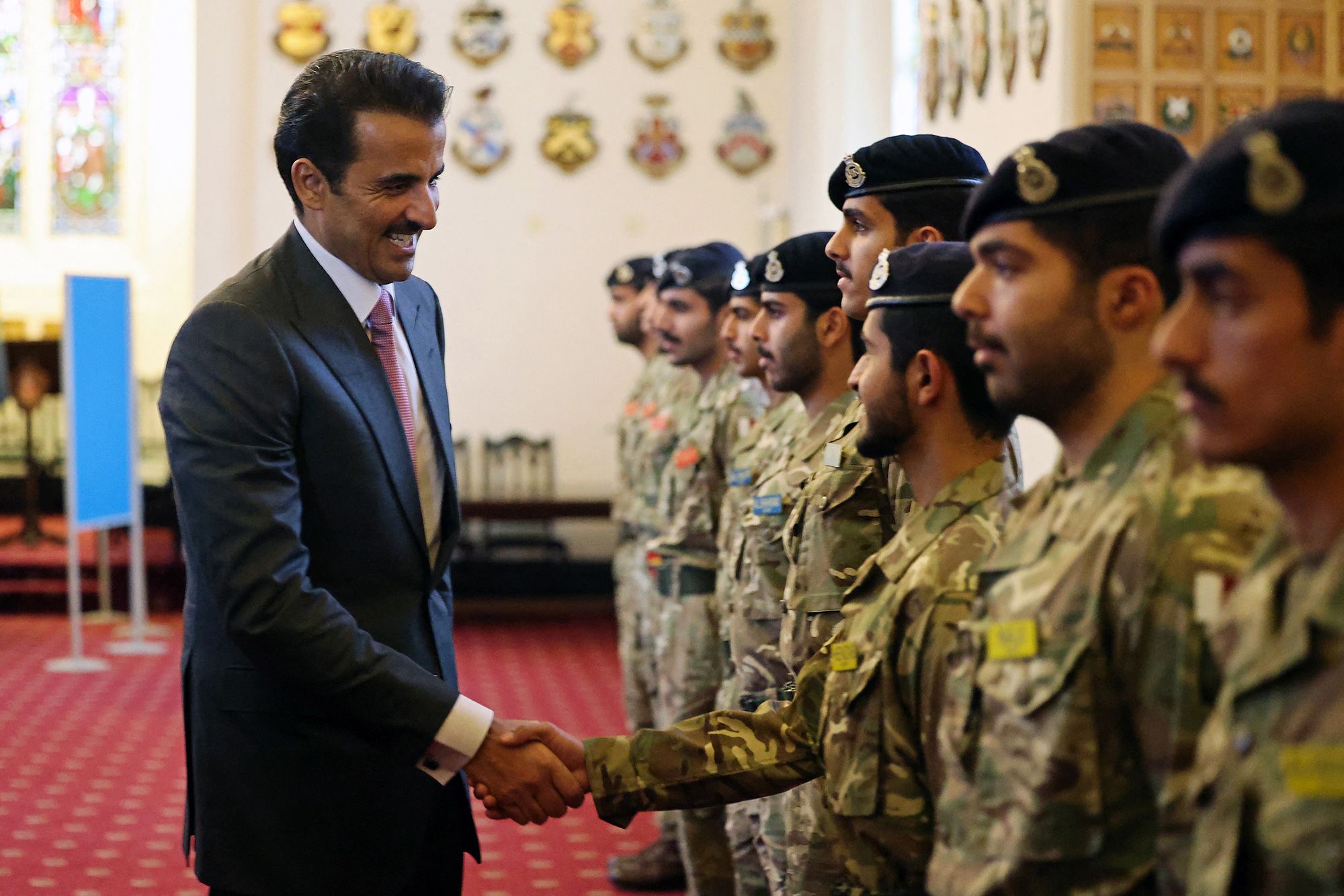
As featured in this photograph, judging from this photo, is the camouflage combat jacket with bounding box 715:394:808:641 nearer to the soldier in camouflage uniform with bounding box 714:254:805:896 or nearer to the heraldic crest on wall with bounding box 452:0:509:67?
the soldier in camouflage uniform with bounding box 714:254:805:896

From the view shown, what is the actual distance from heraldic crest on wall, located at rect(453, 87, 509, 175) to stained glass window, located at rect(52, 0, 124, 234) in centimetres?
296

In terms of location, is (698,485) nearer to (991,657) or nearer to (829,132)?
(991,657)

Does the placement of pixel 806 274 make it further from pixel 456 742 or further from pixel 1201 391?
pixel 1201 391

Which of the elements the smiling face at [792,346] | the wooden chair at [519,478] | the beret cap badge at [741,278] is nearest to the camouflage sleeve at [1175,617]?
the smiling face at [792,346]

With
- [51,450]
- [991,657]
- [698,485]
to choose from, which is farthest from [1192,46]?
[51,450]

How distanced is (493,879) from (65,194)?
9.04 metres

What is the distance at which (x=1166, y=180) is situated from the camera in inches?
63.2

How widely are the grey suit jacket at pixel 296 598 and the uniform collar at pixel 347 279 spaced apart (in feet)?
0.17

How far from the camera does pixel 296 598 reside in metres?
2.15

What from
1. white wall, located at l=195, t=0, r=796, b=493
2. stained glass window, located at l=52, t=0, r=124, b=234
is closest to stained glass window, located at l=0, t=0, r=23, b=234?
stained glass window, located at l=52, t=0, r=124, b=234

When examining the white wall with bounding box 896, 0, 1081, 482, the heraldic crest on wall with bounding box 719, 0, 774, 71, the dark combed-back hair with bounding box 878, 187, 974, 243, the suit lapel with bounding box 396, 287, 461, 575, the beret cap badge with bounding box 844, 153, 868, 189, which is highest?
the heraldic crest on wall with bounding box 719, 0, 774, 71

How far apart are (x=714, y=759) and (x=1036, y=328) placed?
928mm

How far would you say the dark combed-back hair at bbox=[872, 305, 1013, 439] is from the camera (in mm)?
2121

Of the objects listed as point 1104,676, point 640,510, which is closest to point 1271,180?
point 1104,676
